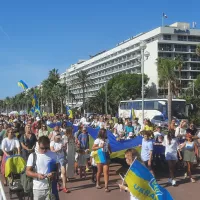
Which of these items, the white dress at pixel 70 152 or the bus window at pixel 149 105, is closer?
the white dress at pixel 70 152

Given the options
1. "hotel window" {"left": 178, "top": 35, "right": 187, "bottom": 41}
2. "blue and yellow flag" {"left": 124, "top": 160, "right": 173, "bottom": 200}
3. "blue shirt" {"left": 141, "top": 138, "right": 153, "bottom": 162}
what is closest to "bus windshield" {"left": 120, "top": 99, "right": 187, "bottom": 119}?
"blue shirt" {"left": 141, "top": 138, "right": 153, "bottom": 162}

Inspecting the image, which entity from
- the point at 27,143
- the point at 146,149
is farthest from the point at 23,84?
the point at 146,149

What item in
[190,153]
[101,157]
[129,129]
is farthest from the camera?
[129,129]

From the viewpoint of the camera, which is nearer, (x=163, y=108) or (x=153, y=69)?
(x=163, y=108)

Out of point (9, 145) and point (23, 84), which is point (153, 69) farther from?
point (9, 145)

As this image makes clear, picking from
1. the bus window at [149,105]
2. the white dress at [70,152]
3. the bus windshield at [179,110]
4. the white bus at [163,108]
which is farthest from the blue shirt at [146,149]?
the bus window at [149,105]

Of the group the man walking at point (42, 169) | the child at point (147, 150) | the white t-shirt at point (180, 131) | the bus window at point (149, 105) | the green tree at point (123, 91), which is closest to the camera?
the man walking at point (42, 169)

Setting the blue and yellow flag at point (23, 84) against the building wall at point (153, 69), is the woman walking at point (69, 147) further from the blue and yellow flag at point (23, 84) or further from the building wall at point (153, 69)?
the building wall at point (153, 69)

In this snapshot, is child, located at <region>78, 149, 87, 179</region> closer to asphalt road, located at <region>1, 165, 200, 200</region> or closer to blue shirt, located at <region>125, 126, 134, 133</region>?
asphalt road, located at <region>1, 165, 200, 200</region>

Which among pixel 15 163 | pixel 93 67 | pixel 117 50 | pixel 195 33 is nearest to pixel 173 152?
pixel 15 163

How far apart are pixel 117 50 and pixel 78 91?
1363 inches

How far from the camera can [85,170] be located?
1147cm

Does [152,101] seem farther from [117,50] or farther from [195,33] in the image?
[117,50]

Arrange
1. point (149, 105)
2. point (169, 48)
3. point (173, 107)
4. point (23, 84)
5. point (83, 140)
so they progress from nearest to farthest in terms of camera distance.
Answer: point (83, 140) < point (23, 84) < point (173, 107) < point (149, 105) < point (169, 48)
